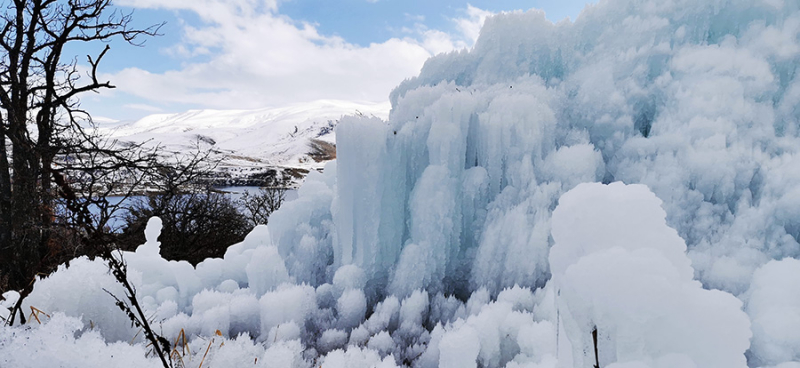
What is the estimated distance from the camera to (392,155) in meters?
4.83

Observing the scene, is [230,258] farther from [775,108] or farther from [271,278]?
[775,108]

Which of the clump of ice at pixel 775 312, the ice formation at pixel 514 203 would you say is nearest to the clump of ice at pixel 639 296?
the ice formation at pixel 514 203

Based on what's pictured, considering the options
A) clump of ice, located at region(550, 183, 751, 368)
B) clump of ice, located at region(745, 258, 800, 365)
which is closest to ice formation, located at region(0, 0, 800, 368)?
clump of ice, located at region(745, 258, 800, 365)

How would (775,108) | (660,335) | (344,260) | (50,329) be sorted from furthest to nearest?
1. (344,260)
2. (775,108)
3. (50,329)
4. (660,335)

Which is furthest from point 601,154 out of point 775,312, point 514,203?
point 775,312

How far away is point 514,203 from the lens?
4684 mm

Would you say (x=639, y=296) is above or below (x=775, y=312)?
above

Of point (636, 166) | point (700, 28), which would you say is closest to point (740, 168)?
point (636, 166)

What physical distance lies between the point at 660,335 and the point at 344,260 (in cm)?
381

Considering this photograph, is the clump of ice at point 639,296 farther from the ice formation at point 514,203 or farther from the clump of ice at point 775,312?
the clump of ice at point 775,312

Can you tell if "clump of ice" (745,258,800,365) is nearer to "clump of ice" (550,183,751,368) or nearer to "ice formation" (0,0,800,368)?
"ice formation" (0,0,800,368)

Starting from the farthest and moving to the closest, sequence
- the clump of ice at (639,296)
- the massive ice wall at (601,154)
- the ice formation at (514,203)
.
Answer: the massive ice wall at (601,154) < the ice formation at (514,203) < the clump of ice at (639,296)

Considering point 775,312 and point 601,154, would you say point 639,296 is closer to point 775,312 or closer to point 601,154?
point 775,312

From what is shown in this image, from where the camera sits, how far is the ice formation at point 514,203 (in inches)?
144
